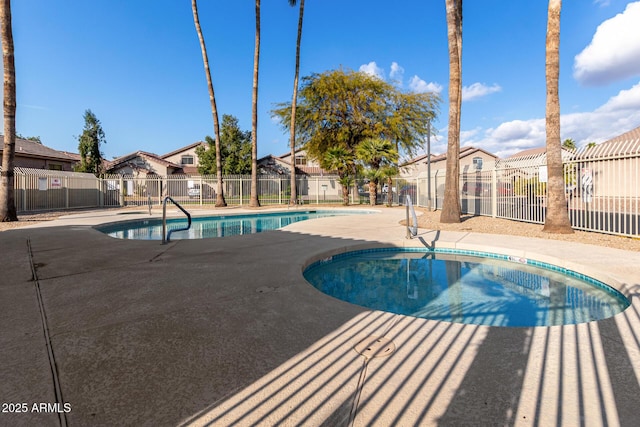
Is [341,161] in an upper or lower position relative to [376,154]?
lower

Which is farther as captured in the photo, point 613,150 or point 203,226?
point 203,226

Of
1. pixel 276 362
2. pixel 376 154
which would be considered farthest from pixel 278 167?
pixel 276 362

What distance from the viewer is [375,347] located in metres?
2.50

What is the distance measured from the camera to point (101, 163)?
3216 centimetres

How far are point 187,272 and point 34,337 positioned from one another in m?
2.09

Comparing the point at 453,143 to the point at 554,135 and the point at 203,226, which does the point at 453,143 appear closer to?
the point at 554,135

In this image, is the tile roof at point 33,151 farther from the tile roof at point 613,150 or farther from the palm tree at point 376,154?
the tile roof at point 613,150

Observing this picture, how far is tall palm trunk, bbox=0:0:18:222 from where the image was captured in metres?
10.9

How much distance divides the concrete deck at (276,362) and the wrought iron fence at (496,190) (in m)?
5.01

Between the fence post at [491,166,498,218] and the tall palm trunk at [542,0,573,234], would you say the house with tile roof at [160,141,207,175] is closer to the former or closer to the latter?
the fence post at [491,166,498,218]

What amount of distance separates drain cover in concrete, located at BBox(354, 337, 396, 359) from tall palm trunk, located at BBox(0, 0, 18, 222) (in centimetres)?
1408

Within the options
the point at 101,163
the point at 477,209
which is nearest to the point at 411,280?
the point at 477,209

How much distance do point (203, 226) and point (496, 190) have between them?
11038 mm

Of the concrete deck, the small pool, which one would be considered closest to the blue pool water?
the concrete deck
